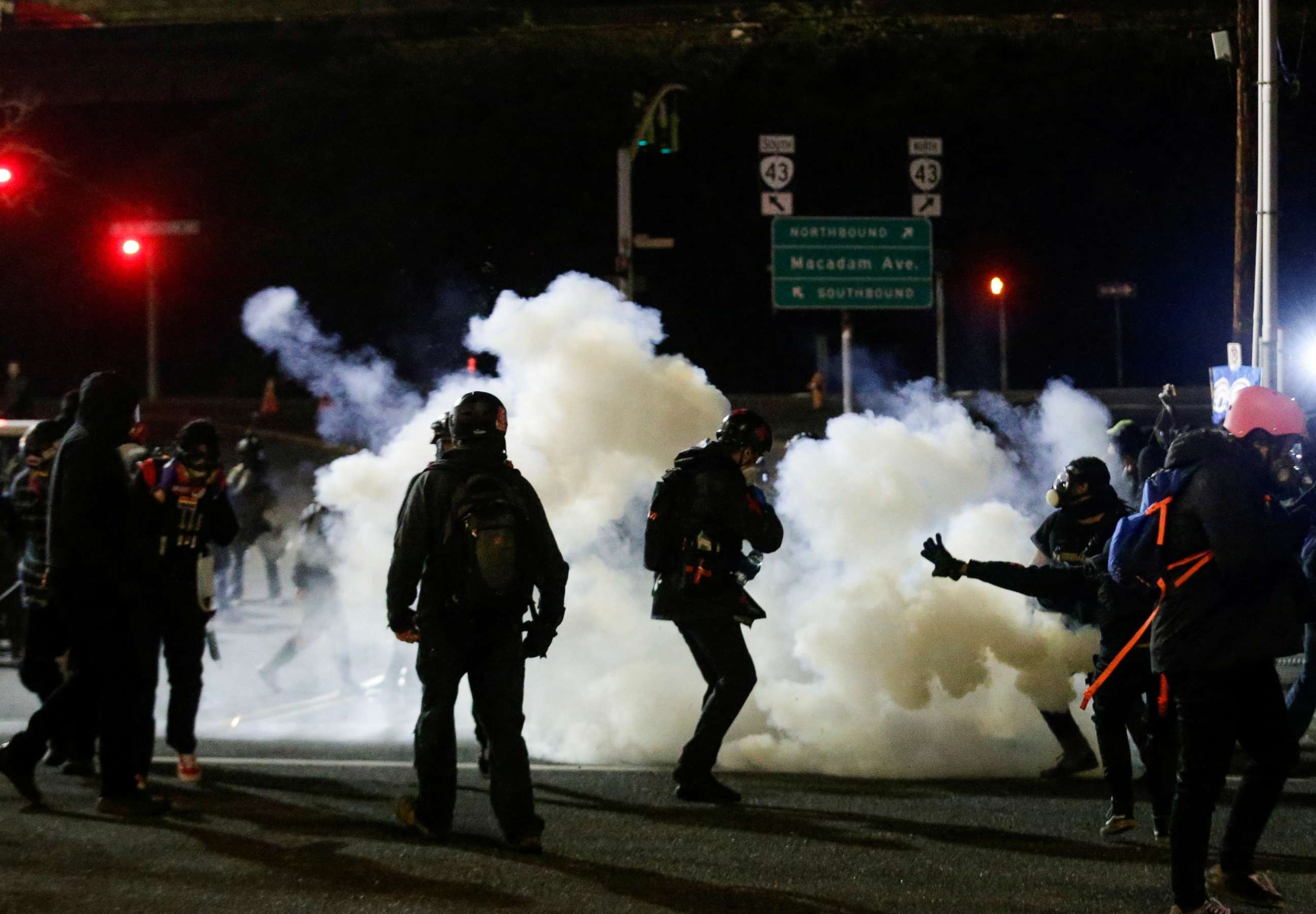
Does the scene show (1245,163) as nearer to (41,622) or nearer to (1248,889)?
(1248,889)

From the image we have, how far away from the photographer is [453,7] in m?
40.0

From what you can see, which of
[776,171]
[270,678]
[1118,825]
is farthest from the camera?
[776,171]

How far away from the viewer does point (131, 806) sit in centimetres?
587

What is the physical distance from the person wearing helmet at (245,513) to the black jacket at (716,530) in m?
7.79

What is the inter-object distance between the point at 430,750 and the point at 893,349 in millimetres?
32975

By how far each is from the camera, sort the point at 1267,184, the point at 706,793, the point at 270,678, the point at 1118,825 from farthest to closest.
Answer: the point at 1267,184
the point at 270,678
the point at 706,793
the point at 1118,825

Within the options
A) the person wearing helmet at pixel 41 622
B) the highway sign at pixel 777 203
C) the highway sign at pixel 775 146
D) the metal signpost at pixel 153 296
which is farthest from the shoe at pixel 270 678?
the metal signpost at pixel 153 296

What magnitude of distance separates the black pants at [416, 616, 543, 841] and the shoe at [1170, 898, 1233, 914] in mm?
2107

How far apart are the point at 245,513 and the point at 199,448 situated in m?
7.31

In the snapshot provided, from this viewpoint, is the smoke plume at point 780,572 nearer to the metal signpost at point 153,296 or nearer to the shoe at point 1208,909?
the shoe at point 1208,909

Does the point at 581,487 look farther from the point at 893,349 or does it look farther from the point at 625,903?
the point at 893,349

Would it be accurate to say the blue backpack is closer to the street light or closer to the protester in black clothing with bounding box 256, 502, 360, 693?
the protester in black clothing with bounding box 256, 502, 360, 693

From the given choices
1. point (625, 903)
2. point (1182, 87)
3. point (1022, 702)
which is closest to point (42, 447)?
point (625, 903)

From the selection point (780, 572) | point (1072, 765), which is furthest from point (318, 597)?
point (1072, 765)
